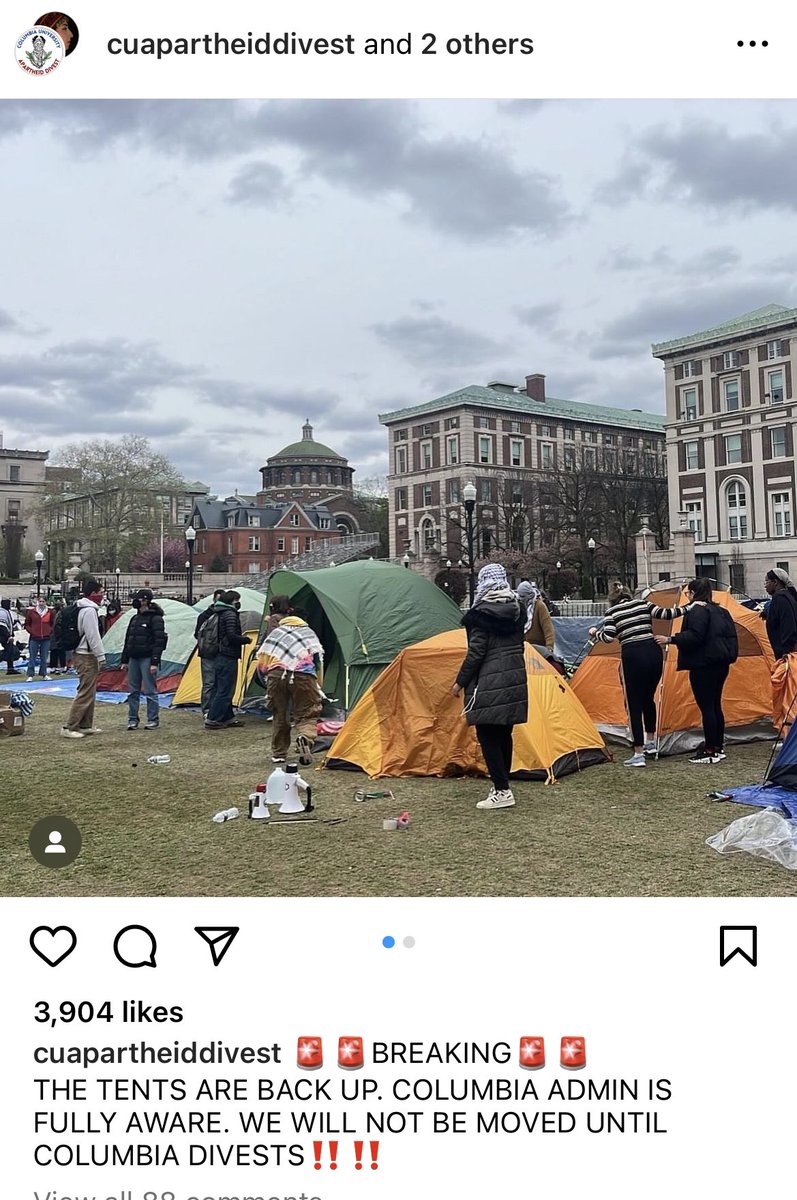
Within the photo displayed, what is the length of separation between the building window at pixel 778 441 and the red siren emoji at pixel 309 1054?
4767cm

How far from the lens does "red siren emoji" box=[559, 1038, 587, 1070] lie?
2088 mm

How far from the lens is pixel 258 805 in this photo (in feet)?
19.8

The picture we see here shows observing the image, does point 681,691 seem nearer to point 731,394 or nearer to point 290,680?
point 290,680

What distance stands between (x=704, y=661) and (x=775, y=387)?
1636 inches

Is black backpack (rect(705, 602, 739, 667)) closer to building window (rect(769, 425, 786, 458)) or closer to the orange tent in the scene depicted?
the orange tent

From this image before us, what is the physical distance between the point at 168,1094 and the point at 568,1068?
0.96 meters

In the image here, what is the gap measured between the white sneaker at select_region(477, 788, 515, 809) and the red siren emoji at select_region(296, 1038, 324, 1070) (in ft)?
13.4

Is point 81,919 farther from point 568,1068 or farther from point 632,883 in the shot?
point 632,883

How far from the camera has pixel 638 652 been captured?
7.64 meters

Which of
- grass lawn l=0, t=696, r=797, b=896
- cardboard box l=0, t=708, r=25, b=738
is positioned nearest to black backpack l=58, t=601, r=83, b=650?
cardboard box l=0, t=708, r=25, b=738

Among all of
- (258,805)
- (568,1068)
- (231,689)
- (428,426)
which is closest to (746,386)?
(428,426)

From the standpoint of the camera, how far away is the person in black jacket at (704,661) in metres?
7.52
